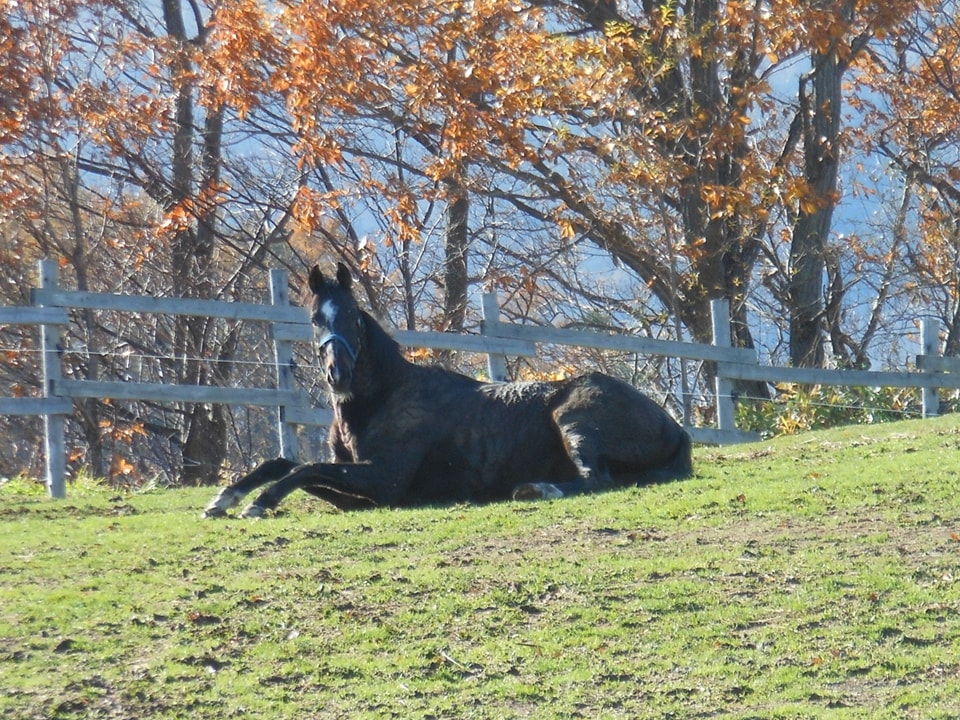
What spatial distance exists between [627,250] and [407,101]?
431 cm

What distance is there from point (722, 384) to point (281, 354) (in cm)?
564

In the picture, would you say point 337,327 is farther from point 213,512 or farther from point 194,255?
point 194,255

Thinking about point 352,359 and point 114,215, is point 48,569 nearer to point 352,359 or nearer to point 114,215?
point 352,359

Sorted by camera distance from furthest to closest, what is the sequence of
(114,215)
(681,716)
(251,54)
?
(114,215), (251,54), (681,716)

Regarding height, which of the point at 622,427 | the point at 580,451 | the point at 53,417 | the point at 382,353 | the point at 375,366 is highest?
the point at 382,353

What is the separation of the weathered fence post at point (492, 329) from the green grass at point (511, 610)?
5.28 metres

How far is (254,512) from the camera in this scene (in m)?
10.4

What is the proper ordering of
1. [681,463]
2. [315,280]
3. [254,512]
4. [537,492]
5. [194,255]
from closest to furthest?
[254,512] < [537,492] < [315,280] < [681,463] < [194,255]

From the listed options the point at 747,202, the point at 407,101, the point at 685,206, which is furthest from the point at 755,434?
the point at 407,101

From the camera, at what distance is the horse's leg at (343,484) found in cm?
1052

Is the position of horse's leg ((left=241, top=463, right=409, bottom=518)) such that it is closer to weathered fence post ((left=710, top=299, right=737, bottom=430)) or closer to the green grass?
the green grass

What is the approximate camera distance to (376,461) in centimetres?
1111

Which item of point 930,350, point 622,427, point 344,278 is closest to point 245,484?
point 344,278

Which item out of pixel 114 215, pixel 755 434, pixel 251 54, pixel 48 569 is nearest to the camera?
pixel 48 569
